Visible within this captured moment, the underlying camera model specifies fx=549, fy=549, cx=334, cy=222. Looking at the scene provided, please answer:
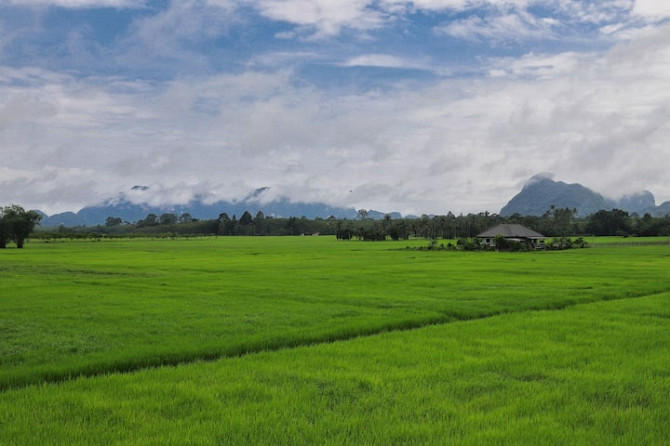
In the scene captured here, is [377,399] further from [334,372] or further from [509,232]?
[509,232]

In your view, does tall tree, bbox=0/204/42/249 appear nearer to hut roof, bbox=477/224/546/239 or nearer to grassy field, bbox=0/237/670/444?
hut roof, bbox=477/224/546/239

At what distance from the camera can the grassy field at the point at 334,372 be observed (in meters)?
7.05

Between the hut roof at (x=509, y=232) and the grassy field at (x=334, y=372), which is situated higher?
the hut roof at (x=509, y=232)

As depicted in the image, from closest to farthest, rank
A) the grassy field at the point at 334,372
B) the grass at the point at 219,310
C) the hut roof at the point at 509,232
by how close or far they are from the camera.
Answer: the grassy field at the point at 334,372
the grass at the point at 219,310
the hut roof at the point at 509,232

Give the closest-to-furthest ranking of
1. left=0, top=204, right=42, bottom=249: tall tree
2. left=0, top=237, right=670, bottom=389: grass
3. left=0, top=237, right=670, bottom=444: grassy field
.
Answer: left=0, top=237, right=670, bottom=444: grassy field, left=0, top=237, right=670, bottom=389: grass, left=0, top=204, right=42, bottom=249: tall tree

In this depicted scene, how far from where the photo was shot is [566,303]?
2111 cm

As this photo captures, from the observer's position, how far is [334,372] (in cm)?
988

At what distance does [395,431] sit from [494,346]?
6.06m

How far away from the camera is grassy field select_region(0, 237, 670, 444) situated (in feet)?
23.1

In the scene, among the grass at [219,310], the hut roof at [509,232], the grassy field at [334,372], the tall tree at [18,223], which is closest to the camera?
the grassy field at [334,372]

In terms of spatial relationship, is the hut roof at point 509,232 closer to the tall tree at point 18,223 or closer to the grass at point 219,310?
the grass at point 219,310

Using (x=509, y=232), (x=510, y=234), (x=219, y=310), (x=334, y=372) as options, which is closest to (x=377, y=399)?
(x=334, y=372)

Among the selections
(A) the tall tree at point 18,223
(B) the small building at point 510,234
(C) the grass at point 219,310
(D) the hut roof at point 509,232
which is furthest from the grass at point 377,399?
(A) the tall tree at point 18,223

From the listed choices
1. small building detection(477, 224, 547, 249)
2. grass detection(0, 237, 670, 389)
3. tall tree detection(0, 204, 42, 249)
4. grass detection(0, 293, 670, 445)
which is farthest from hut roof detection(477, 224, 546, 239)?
grass detection(0, 293, 670, 445)
